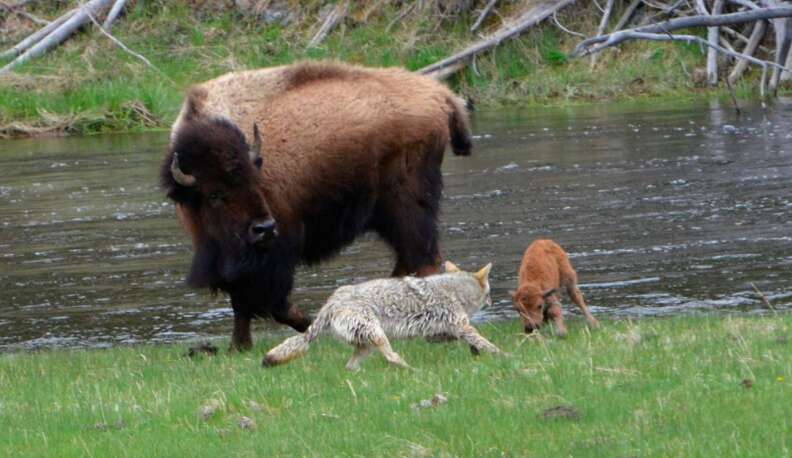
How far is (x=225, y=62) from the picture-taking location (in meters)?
33.0

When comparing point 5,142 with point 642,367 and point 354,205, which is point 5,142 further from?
point 642,367

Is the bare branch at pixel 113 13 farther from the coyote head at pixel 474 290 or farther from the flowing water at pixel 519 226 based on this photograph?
the coyote head at pixel 474 290

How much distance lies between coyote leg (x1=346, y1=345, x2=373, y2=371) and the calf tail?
253mm

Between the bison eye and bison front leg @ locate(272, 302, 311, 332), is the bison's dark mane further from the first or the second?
the bison eye

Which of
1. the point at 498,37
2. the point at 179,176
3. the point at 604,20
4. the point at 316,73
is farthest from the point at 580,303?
the point at 498,37

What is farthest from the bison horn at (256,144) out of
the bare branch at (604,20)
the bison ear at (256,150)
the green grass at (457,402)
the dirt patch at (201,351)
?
the bare branch at (604,20)

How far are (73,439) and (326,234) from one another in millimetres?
4505

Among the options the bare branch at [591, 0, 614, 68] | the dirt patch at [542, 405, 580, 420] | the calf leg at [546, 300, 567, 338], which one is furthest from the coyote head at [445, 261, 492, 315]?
the bare branch at [591, 0, 614, 68]

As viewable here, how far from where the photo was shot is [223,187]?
10.4 meters

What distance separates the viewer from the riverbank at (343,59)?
101ft

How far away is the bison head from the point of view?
1033 centimetres

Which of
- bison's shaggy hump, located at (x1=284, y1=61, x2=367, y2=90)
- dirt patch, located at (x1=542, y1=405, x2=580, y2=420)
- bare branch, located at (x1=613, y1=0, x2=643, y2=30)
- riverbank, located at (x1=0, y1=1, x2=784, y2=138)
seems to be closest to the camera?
dirt patch, located at (x1=542, y1=405, x2=580, y2=420)

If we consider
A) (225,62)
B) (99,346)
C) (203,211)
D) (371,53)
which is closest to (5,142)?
(225,62)

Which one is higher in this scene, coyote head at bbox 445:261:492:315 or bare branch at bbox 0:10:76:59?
bare branch at bbox 0:10:76:59
